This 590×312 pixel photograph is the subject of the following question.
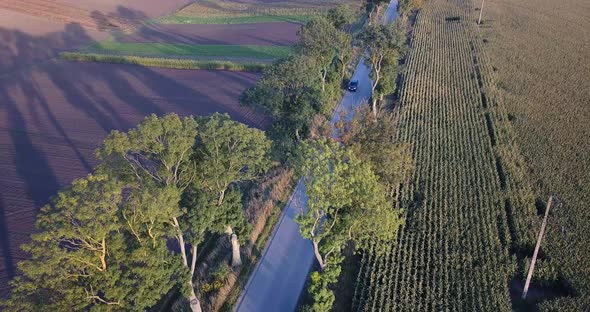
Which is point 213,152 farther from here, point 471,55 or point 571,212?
point 471,55

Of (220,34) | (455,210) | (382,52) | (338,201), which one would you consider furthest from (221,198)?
(220,34)

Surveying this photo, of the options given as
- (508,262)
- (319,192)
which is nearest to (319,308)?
(319,192)

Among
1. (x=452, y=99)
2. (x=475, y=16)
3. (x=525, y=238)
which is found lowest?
(x=525, y=238)

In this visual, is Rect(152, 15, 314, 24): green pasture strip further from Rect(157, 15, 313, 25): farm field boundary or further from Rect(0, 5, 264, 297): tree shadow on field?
Rect(0, 5, 264, 297): tree shadow on field

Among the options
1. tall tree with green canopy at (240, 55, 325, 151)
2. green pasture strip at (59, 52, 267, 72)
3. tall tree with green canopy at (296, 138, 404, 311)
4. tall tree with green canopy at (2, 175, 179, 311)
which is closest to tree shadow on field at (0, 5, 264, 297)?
green pasture strip at (59, 52, 267, 72)

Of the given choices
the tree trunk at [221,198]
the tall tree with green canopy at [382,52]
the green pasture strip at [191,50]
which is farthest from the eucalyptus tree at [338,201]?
the green pasture strip at [191,50]

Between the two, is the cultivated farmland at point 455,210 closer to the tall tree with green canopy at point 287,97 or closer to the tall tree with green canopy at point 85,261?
the tall tree with green canopy at point 287,97

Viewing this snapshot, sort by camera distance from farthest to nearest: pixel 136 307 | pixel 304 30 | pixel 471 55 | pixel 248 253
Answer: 1. pixel 471 55
2. pixel 304 30
3. pixel 248 253
4. pixel 136 307
